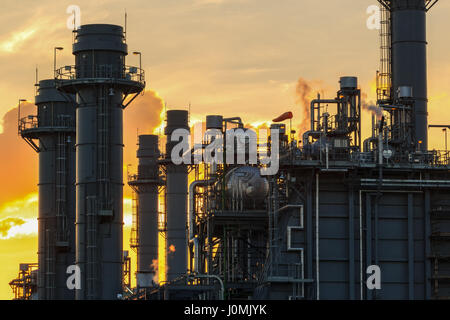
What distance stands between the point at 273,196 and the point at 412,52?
2197 cm

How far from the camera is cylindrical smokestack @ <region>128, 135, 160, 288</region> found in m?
132

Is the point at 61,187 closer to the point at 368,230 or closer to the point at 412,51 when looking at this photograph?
the point at 412,51

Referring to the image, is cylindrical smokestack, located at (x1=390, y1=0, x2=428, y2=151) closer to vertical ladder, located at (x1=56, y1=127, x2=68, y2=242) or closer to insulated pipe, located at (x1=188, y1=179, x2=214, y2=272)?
insulated pipe, located at (x1=188, y1=179, x2=214, y2=272)

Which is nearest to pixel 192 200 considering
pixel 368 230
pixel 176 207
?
pixel 368 230

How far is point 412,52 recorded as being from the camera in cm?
9675

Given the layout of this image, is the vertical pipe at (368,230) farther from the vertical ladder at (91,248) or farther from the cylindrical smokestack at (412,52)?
the vertical ladder at (91,248)

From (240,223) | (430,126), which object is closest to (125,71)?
(240,223)

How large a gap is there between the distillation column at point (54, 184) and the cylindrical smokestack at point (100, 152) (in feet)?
25.7

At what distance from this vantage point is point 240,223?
8700 cm

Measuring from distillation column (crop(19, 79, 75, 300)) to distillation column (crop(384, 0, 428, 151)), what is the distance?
83.9ft

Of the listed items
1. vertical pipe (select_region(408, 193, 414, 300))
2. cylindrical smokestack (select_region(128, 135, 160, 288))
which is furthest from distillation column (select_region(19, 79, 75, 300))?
vertical pipe (select_region(408, 193, 414, 300))
